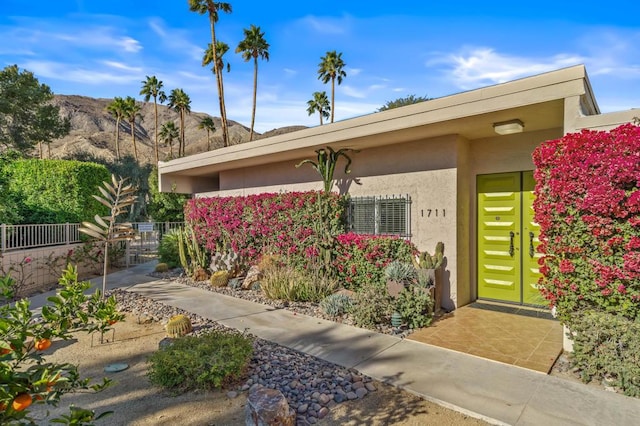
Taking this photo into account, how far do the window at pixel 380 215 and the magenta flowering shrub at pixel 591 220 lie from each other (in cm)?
337

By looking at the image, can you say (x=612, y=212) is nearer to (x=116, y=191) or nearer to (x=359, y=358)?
(x=359, y=358)

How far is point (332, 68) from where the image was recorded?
33719mm

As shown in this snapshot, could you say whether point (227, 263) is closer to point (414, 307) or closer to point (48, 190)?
point (414, 307)

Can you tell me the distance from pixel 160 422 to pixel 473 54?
1004 centimetres

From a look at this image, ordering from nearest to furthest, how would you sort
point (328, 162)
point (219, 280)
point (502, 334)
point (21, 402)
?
point (21, 402) < point (502, 334) < point (328, 162) < point (219, 280)

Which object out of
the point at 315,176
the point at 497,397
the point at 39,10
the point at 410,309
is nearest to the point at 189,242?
the point at 315,176

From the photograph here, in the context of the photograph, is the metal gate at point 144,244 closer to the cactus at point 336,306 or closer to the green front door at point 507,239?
the cactus at point 336,306

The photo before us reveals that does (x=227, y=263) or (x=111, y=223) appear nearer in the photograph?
(x=111, y=223)

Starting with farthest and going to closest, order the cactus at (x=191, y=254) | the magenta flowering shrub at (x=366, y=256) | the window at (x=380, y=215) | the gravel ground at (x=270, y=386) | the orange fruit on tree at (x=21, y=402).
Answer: the cactus at (x=191, y=254), the window at (x=380, y=215), the magenta flowering shrub at (x=366, y=256), the gravel ground at (x=270, y=386), the orange fruit on tree at (x=21, y=402)

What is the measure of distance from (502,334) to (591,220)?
2483mm

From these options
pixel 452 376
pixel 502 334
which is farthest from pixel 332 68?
pixel 452 376

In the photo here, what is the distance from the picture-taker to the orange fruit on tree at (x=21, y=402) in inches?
50.9

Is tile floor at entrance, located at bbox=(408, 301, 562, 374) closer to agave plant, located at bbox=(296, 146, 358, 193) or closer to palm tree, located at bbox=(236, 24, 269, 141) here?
agave plant, located at bbox=(296, 146, 358, 193)

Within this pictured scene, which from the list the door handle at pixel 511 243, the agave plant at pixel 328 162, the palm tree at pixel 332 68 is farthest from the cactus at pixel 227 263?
the palm tree at pixel 332 68
